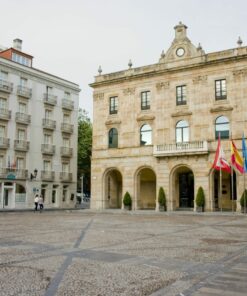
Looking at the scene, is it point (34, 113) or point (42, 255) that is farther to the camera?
point (34, 113)

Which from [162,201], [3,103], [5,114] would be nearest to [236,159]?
[162,201]

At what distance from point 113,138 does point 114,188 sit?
19.6ft

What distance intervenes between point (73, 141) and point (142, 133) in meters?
16.2

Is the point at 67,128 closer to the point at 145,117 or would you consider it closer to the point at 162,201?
the point at 145,117

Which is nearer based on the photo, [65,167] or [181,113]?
[181,113]

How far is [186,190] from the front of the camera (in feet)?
125

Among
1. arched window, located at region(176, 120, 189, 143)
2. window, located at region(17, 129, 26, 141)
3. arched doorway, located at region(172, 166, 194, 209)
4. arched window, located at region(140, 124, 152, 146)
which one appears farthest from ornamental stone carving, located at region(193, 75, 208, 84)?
window, located at region(17, 129, 26, 141)

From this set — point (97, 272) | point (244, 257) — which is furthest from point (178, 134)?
point (97, 272)

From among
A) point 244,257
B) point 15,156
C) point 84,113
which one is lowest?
point 244,257

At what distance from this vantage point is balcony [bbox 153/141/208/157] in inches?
1324

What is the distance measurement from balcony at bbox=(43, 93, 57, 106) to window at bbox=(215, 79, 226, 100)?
22.7m

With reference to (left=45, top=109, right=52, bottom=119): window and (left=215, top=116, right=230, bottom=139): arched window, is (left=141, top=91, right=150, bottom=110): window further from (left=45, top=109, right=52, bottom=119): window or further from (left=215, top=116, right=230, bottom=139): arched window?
(left=45, top=109, right=52, bottom=119): window

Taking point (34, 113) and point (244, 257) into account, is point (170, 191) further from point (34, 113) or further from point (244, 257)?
point (244, 257)

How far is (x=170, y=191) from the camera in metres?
35.4
